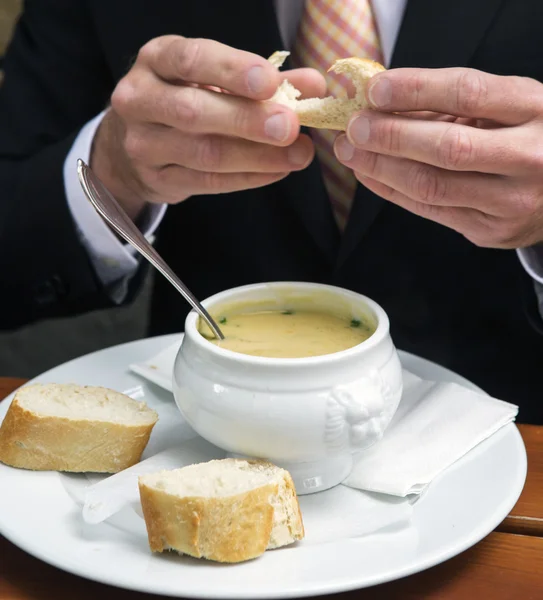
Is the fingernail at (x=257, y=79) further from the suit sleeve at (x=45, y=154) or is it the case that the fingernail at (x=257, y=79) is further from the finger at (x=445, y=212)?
the suit sleeve at (x=45, y=154)

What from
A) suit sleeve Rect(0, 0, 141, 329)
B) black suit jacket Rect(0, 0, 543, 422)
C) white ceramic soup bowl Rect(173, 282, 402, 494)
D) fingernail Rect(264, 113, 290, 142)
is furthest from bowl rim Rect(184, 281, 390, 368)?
suit sleeve Rect(0, 0, 141, 329)

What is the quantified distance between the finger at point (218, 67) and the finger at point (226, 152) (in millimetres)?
78

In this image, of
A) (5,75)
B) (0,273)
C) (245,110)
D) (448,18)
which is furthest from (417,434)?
(5,75)

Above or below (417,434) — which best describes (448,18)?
above

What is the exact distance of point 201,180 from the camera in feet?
3.67

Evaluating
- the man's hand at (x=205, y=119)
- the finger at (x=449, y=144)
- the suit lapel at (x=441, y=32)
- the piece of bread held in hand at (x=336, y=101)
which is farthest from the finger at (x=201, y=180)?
the suit lapel at (x=441, y=32)

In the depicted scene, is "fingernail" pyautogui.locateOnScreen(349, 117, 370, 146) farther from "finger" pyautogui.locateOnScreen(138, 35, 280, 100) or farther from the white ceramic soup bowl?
the white ceramic soup bowl

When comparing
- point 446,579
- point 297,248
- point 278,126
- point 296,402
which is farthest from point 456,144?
point 297,248

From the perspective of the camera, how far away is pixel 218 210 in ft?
5.16

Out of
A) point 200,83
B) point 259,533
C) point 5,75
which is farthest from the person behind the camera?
point 5,75

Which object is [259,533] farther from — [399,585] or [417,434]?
[417,434]

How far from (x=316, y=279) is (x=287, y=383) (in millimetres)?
711

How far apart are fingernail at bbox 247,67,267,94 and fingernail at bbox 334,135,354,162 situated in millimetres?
115

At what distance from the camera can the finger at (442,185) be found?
3.06 ft
